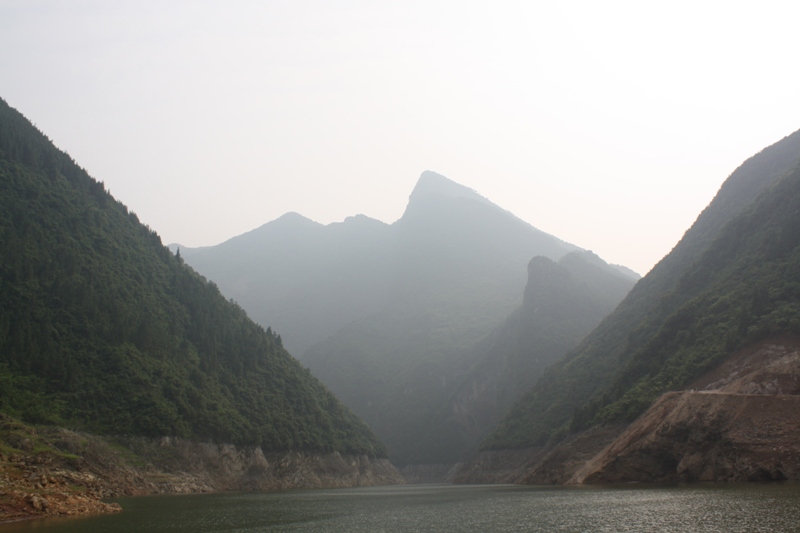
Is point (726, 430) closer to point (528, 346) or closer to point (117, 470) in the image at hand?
point (117, 470)

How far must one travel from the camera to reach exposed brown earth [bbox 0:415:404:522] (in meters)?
47.5

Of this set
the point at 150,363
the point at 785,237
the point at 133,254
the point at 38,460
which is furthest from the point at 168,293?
the point at 785,237

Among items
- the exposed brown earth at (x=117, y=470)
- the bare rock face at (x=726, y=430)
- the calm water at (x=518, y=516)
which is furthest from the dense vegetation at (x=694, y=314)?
the exposed brown earth at (x=117, y=470)

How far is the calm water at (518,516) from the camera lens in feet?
111

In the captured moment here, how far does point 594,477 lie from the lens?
72250 millimetres

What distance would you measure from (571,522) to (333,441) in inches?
3601

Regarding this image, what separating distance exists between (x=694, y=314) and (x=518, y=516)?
→ 60.7m

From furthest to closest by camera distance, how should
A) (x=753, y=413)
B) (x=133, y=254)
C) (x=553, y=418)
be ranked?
(x=553, y=418) → (x=133, y=254) → (x=753, y=413)

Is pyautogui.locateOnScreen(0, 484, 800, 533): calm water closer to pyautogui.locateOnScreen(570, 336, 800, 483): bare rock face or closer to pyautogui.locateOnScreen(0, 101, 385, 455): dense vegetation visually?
pyautogui.locateOnScreen(570, 336, 800, 483): bare rock face

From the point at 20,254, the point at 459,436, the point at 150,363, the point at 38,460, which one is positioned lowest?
the point at 459,436

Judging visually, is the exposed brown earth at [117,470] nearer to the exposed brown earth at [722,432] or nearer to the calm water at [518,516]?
the calm water at [518,516]

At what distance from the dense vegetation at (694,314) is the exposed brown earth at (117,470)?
4612 centimetres

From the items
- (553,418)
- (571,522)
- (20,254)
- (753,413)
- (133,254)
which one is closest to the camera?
(571,522)

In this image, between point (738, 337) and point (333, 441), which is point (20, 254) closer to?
point (333, 441)
